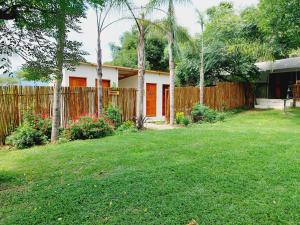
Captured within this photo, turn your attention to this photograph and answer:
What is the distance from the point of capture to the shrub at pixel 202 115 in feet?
46.3

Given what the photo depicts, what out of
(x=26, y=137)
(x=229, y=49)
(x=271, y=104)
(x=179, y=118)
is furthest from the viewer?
(x=271, y=104)

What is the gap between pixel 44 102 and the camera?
9.97 m

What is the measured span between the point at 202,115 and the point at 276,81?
1081 centimetres

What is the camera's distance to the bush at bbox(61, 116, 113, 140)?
30.3ft

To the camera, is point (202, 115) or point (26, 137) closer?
point (26, 137)

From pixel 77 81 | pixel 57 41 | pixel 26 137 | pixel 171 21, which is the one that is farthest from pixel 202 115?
pixel 57 41

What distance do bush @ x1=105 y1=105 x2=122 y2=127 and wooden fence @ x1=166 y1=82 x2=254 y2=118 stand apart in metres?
3.54

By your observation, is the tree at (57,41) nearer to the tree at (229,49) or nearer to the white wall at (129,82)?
the tree at (229,49)

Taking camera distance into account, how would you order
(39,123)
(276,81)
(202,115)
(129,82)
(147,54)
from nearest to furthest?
1. (39,123)
2. (202,115)
3. (129,82)
4. (276,81)
5. (147,54)

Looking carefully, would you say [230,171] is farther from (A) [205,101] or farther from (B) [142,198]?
(A) [205,101]

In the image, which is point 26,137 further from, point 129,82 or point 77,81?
point 129,82

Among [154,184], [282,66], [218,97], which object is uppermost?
[282,66]

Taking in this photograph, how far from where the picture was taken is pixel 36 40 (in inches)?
155

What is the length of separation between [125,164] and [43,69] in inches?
105
